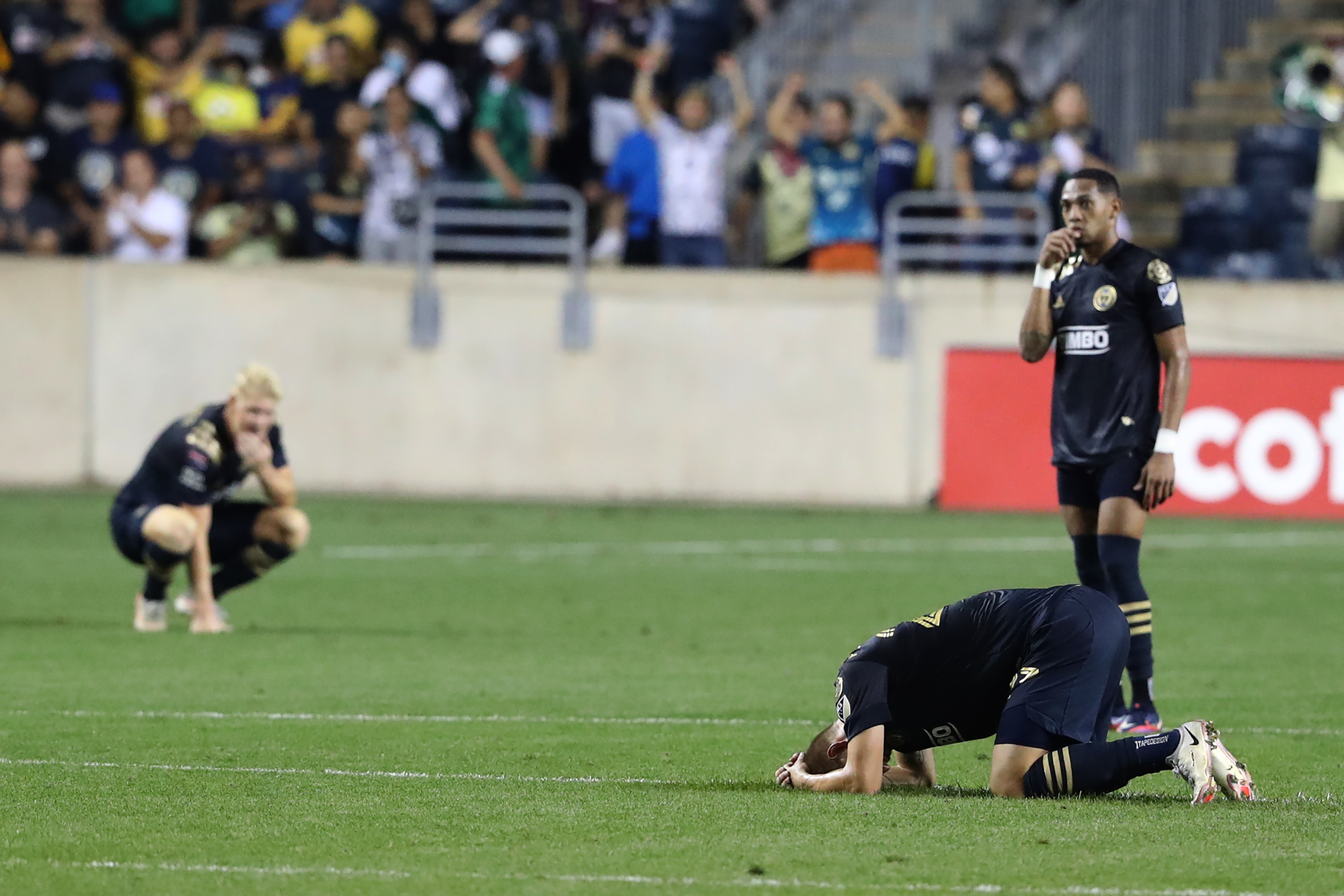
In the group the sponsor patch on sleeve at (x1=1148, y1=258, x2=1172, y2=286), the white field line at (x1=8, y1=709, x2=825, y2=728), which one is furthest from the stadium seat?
the white field line at (x1=8, y1=709, x2=825, y2=728)

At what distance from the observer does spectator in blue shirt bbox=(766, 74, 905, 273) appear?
19.0m

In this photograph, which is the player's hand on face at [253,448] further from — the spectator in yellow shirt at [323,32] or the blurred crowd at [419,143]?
the spectator in yellow shirt at [323,32]

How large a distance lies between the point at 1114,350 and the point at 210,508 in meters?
5.11

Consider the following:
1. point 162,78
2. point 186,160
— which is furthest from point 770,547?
point 162,78

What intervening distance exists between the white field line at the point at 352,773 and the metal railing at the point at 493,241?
12.6 meters

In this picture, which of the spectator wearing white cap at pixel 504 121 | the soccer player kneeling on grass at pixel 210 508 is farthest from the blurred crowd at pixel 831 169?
the soccer player kneeling on grass at pixel 210 508

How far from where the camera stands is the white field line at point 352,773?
7.18m

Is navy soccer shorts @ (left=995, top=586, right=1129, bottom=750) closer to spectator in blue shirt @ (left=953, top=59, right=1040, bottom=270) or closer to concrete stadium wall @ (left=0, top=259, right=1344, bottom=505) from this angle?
spectator in blue shirt @ (left=953, top=59, right=1040, bottom=270)

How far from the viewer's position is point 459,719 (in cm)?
862

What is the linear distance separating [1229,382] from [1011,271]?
2.43 metres

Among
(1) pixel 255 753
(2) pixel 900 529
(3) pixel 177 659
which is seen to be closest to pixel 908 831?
(1) pixel 255 753

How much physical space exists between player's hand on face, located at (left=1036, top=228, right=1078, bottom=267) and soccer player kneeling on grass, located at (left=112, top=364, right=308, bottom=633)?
4.20 metres

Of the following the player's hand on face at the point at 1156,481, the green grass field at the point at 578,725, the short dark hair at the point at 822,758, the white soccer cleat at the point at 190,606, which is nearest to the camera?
the green grass field at the point at 578,725

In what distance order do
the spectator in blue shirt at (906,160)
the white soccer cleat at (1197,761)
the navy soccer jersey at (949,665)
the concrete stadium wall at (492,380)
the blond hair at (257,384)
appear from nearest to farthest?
the white soccer cleat at (1197,761), the navy soccer jersey at (949,665), the blond hair at (257,384), the spectator in blue shirt at (906,160), the concrete stadium wall at (492,380)
